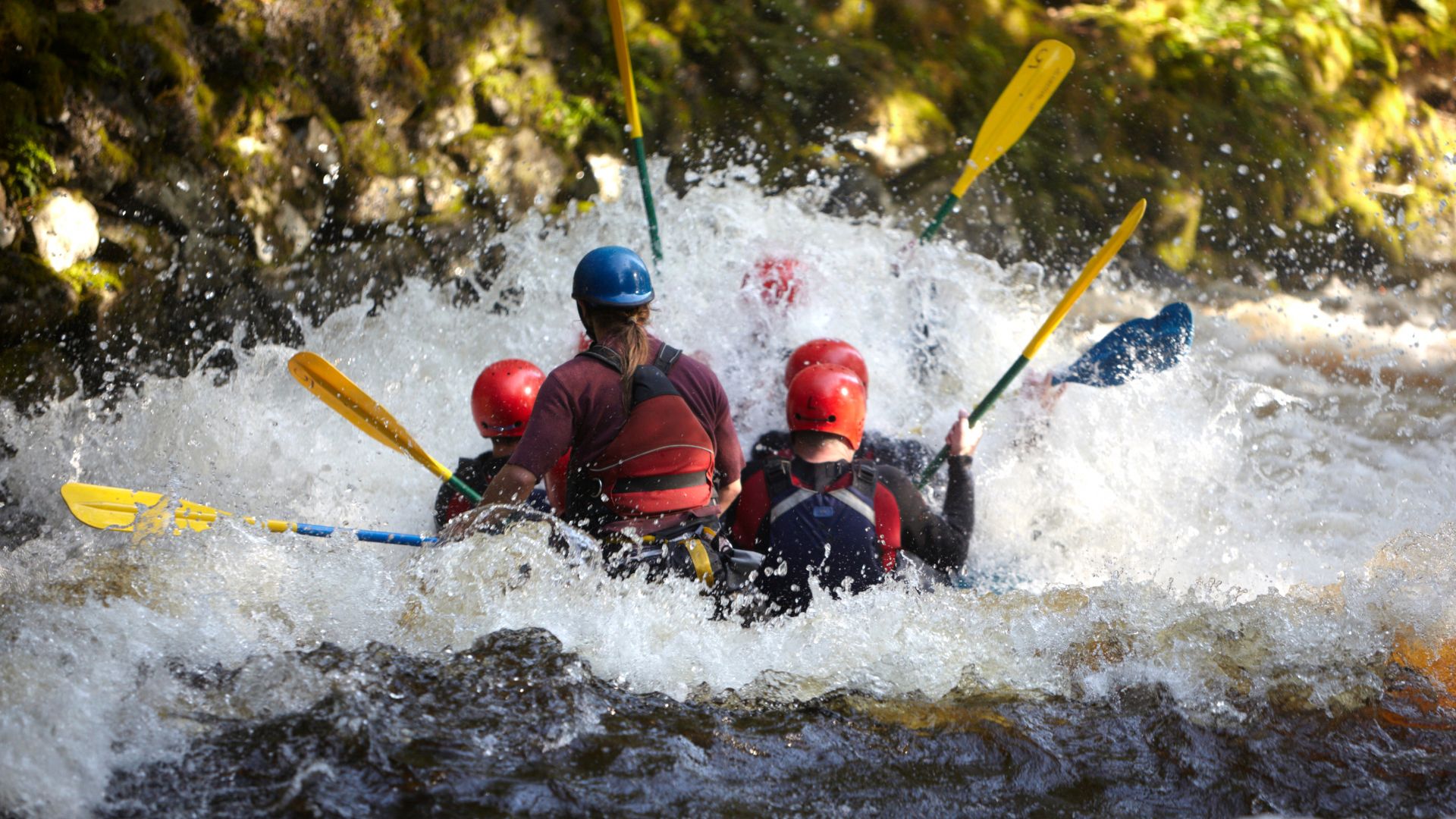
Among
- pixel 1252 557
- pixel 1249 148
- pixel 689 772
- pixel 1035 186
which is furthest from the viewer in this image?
pixel 1249 148

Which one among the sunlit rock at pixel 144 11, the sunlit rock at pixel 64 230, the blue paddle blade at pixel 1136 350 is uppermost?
the sunlit rock at pixel 144 11

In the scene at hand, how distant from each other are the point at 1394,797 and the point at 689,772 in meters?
1.74

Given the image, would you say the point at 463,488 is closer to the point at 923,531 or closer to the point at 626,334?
the point at 626,334

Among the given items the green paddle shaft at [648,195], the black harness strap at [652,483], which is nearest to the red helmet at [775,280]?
the green paddle shaft at [648,195]

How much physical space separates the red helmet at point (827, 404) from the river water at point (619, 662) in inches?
20.4

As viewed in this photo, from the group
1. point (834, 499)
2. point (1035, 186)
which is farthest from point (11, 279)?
point (1035, 186)

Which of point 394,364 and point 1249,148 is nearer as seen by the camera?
point 394,364

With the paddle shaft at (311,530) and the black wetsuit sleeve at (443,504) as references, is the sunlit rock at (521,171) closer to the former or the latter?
the black wetsuit sleeve at (443,504)

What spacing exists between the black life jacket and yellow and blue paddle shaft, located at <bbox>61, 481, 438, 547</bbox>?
1040 mm

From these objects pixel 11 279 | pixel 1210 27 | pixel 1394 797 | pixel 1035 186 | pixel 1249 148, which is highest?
pixel 1210 27

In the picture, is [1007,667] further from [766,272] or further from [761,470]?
[766,272]

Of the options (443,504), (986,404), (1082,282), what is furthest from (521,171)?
(1082,282)

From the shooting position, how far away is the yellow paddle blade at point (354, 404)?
3.67 m

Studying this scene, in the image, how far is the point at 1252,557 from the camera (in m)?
5.18
